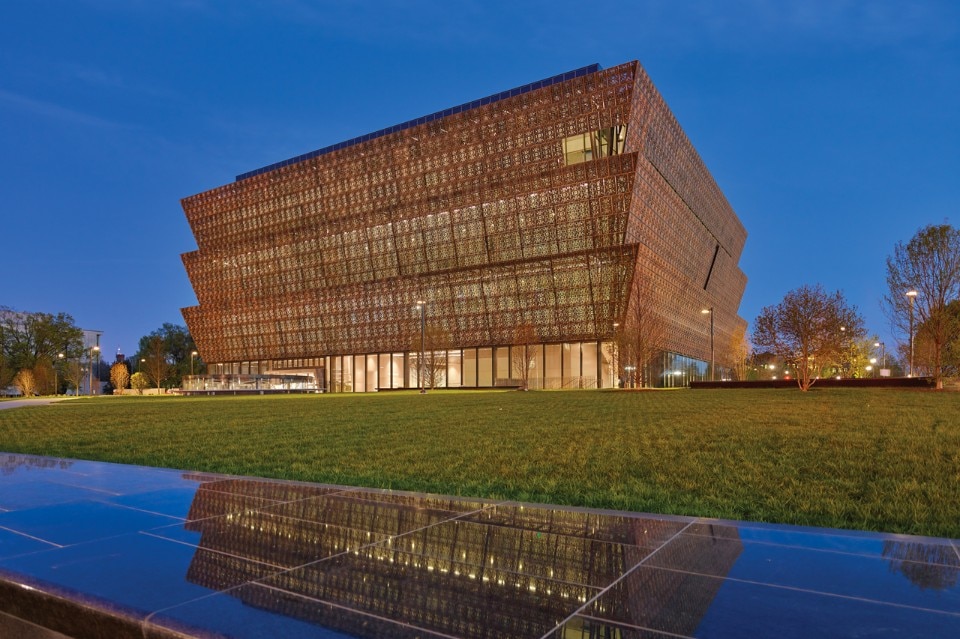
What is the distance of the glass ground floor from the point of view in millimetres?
74125

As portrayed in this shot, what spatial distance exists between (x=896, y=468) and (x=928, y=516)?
3236 mm

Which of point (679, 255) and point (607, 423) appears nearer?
point (607, 423)

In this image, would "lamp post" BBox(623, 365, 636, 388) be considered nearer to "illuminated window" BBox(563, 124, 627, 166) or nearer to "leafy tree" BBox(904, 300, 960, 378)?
"leafy tree" BBox(904, 300, 960, 378)

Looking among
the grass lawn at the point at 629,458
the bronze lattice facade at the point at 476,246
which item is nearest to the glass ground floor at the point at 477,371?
the bronze lattice facade at the point at 476,246

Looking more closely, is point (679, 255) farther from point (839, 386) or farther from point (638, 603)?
point (638, 603)

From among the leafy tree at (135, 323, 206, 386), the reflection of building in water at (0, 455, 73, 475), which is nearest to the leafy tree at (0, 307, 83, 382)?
the leafy tree at (135, 323, 206, 386)

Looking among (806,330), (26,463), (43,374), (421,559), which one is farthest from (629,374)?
(43,374)

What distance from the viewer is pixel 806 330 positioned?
43688 mm

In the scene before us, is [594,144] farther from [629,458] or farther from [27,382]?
[27,382]

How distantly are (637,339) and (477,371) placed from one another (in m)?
33.7

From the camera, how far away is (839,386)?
159 ft

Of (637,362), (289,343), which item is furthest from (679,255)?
(289,343)

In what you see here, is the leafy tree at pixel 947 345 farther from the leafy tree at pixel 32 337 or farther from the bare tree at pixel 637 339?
the leafy tree at pixel 32 337

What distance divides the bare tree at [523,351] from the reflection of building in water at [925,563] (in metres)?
68.3
